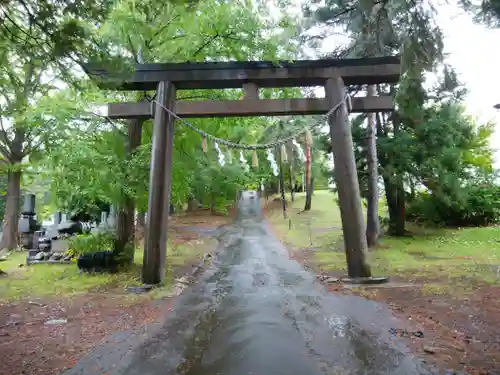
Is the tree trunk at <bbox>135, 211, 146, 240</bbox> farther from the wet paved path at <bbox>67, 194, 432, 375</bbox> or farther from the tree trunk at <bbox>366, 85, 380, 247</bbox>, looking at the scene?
the wet paved path at <bbox>67, 194, 432, 375</bbox>

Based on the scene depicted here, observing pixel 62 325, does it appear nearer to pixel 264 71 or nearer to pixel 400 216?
pixel 264 71

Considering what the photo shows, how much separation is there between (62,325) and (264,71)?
6.31m

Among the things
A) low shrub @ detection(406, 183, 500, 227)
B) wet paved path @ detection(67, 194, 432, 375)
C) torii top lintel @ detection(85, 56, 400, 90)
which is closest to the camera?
wet paved path @ detection(67, 194, 432, 375)

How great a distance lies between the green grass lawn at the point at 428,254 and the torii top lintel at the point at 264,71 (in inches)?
187

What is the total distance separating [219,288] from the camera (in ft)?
26.0

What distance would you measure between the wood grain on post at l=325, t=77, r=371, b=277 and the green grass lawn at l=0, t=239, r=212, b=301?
410 cm

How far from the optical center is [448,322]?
17.0 ft

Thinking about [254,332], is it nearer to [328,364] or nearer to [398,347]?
[328,364]

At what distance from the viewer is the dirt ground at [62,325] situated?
4.12 m

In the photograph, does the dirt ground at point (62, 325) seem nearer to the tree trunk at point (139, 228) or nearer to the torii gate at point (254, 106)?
the torii gate at point (254, 106)

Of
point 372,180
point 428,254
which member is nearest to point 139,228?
point 372,180

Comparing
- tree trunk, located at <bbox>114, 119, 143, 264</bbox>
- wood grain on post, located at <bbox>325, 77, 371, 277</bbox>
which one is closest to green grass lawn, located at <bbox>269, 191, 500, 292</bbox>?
wood grain on post, located at <bbox>325, 77, 371, 277</bbox>

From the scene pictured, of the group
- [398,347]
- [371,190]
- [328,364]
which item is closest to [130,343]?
[328,364]

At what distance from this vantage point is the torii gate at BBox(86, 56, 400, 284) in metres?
7.86
